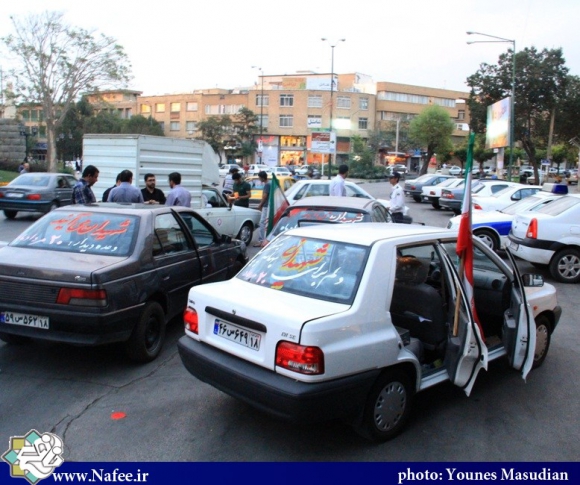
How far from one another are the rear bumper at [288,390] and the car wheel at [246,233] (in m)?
8.85


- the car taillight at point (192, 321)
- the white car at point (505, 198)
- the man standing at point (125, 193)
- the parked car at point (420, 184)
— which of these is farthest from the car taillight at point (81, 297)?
the parked car at point (420, 184)

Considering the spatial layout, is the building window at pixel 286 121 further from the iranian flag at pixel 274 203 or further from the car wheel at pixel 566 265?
the car wheel at pixel 566 265

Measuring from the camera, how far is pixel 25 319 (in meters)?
4.74

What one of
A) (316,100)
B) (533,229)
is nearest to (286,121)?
(316,100)

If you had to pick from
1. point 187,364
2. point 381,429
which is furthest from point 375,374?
point 187,364

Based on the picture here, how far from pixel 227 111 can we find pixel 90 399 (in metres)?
77.2

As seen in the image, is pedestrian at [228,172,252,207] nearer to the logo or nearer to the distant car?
the distant car

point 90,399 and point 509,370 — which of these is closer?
point 90,399

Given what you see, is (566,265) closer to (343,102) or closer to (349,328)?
(349,328)

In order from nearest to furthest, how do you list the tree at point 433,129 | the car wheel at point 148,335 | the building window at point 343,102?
1. the car wheel at point 148,335
2. the tree at point 433,129
3. the building window at point 343,102

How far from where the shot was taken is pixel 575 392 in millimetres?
4859

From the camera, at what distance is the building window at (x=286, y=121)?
245 feet

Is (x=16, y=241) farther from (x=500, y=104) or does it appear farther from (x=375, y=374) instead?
(x=500, y=104)

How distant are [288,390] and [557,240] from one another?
7663mm
